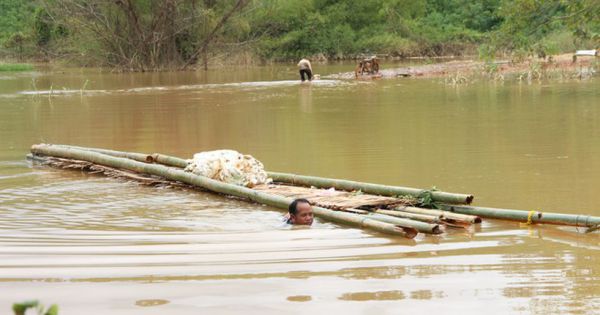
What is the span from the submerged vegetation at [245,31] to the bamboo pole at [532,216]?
81.1ft

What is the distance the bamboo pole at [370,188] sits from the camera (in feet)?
23.7

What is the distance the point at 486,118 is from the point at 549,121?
3.92 ft

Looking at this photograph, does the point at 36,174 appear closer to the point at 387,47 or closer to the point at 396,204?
the point at 396,204

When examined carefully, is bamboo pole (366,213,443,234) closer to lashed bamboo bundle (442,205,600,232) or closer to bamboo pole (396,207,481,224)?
bamboo pole (396,207,481,224)

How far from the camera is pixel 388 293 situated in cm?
513

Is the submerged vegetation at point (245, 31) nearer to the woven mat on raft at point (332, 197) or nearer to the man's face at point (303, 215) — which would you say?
the woven mat on raft at point (332, 197)

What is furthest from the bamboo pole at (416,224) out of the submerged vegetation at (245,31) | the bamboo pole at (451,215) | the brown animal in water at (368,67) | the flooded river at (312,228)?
the submerged vegetation at (245,31)

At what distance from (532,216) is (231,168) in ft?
11.3

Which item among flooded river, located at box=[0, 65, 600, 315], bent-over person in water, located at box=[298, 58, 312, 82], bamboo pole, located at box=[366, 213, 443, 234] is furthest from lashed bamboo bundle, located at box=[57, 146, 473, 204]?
bent-over person in water, located at box=[298, 58, 312, 82]

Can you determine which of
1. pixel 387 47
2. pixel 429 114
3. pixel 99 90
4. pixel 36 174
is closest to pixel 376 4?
pixel 387 47

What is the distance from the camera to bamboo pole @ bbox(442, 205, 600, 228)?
642cm

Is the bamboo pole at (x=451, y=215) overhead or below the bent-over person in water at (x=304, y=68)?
below

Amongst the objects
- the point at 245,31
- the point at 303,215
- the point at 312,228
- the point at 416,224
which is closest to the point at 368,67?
the point at 245,31

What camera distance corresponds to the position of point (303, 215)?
7.18 metres
